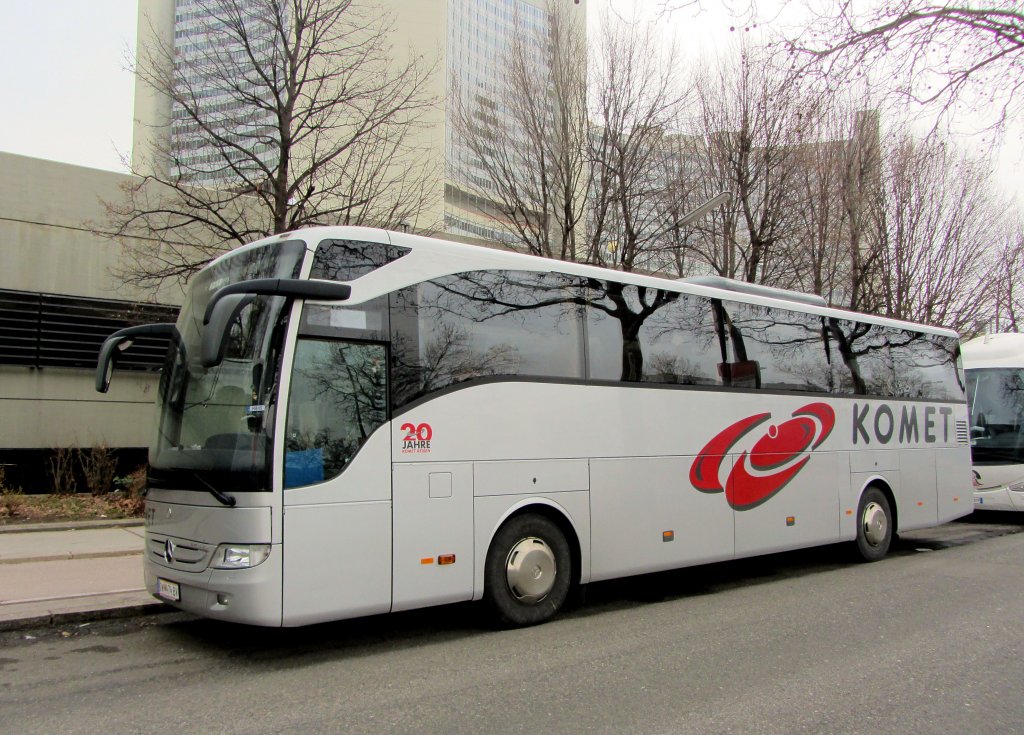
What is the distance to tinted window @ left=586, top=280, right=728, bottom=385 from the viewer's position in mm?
7629

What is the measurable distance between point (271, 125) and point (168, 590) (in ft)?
31.3

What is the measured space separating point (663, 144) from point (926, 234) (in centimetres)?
996

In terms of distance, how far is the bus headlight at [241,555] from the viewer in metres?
5.34

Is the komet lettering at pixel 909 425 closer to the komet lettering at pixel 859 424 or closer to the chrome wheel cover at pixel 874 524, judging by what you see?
the komet lettering at pixel 859 424

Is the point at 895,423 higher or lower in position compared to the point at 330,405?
lower

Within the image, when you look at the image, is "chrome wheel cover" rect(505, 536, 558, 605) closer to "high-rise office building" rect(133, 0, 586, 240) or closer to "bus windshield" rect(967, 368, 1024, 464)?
"high-rise office building" rect(133, 0, 586, 240)

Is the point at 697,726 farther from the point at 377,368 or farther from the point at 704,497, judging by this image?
the point at 704,497

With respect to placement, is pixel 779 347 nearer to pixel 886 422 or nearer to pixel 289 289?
pixel 886 422

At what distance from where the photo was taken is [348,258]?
19.7 ft

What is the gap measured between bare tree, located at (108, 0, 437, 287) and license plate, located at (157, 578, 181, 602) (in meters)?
7.72

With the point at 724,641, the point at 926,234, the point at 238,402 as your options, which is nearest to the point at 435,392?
the point at 238,402

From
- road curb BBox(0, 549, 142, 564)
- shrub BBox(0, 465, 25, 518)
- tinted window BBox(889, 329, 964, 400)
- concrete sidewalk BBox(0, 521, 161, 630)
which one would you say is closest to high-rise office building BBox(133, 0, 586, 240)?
shrub BBox(0, 465, 25, 518)

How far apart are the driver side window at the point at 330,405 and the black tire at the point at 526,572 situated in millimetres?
1673

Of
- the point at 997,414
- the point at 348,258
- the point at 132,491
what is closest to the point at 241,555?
the point at 348,258
